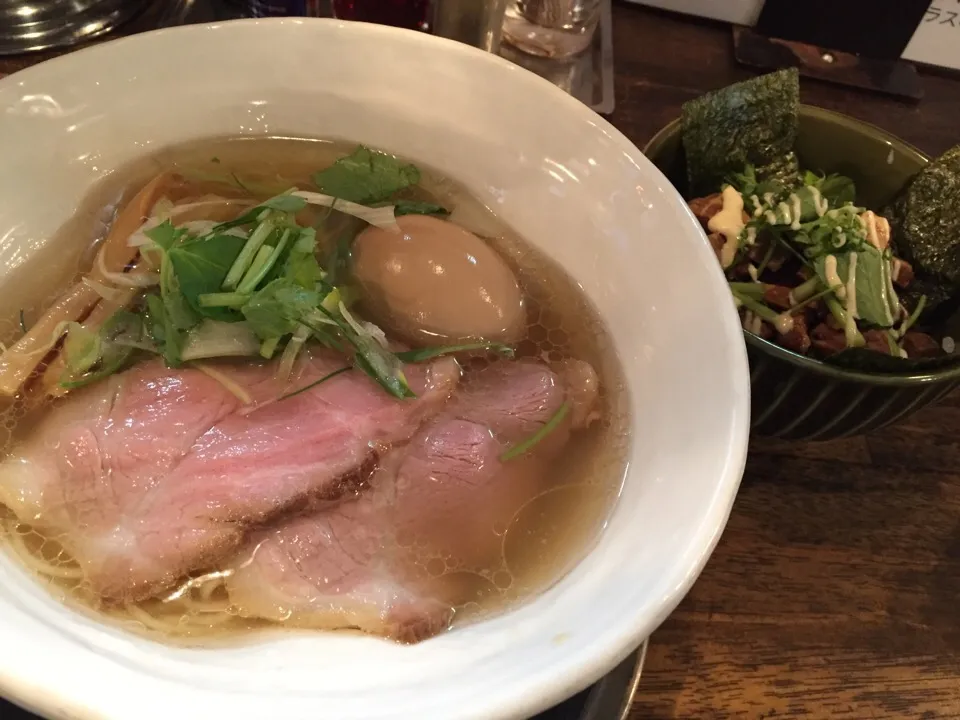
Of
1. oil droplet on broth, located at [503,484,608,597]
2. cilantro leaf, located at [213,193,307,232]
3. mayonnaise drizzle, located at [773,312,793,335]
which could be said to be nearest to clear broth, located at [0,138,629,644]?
oil droplet on broth, located at [503,484,608,597]

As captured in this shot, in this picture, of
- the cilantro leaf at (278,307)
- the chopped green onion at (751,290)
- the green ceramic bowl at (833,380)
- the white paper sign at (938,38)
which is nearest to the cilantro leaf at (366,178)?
the cilantro leaf at (278,307)

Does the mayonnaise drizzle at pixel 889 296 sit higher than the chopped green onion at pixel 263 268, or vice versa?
the chopped green onion at pixel 263 268

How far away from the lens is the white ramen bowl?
730mm

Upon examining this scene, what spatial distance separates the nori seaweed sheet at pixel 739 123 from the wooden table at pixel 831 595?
19.8 inches

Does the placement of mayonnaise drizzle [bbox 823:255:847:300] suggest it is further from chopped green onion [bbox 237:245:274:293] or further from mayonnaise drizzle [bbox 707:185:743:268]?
chopped green onion [bbox 237:245:274:293]

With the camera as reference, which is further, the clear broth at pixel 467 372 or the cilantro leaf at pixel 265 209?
the cilantro leaf at pixel 265 209

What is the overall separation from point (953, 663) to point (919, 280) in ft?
2.04

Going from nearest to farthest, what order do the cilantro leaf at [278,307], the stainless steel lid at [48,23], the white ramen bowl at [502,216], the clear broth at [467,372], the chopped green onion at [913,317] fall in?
the white ramen bowl at [502,216], the clear broth at [467,372], the cilantro leaf at [278,307], the chopped green onion at [913,317], the stainless steel lid at [48,23]

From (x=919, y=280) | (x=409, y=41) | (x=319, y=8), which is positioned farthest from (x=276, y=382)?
(x=919, y=280)

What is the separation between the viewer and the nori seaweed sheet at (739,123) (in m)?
1.35

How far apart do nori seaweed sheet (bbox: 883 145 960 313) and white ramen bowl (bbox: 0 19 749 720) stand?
1.77 ft

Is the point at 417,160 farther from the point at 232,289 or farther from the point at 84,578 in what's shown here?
the point at 84,578

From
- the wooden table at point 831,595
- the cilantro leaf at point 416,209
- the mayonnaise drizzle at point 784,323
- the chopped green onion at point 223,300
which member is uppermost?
the chopped green onion at point 223,300

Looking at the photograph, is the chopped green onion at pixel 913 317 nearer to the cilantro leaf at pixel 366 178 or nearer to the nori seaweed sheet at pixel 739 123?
the nori seaweed sheet at pixel 739 123
